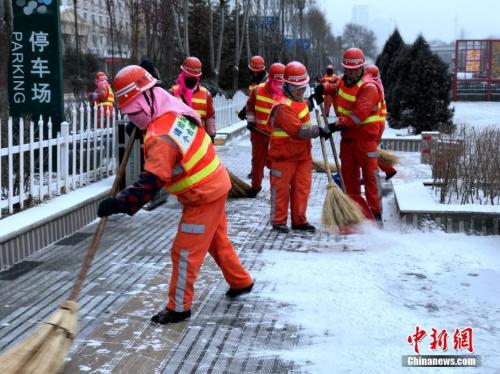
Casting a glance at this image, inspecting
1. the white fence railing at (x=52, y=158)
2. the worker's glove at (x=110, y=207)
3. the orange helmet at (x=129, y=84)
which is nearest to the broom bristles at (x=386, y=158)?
the white fence railing at (x=52, y=158)

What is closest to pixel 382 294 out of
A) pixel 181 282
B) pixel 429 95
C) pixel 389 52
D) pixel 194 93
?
pixel 181 282

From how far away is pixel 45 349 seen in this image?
3643 mm

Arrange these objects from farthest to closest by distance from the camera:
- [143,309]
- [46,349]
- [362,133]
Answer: [362,133]
[143,309]
[46,349]

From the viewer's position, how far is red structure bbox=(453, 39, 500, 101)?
30.1 m

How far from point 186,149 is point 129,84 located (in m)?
0.50

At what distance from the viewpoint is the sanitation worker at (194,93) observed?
8644 millimetres

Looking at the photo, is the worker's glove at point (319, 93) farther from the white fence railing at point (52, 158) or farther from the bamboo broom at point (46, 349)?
the bamboo broom at point (46, 349)

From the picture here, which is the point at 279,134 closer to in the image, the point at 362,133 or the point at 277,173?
the point at 277,173

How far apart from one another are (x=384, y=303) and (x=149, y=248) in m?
2.41

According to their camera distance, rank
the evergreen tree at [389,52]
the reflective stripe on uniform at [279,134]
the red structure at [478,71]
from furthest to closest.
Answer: the red structure at [478,71]
the evergreen tree at [389,52]
the reflective stripe on uniform at [279,134]

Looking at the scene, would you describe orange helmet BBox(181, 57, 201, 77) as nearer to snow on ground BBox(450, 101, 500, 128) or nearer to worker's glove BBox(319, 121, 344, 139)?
worker's glove BBox(319, 121, 344, 139)

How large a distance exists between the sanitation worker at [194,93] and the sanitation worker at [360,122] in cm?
160

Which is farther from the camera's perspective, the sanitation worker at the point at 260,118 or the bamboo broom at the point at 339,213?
the sanitation worker at the point at 260,118

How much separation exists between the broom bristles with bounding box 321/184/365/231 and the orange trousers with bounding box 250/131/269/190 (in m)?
2.31
